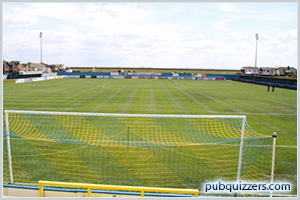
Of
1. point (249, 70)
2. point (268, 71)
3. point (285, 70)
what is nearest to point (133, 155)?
point (249, 70)

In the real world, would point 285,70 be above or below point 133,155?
above

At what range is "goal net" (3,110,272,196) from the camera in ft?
27.9

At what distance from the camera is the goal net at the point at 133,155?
27.9ft

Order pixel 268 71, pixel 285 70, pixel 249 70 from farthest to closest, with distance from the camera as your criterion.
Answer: pixel 268 71 < pixel 249 70 < pixel 285 70

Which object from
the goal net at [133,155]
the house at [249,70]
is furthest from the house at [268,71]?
the goal net at [133,155]

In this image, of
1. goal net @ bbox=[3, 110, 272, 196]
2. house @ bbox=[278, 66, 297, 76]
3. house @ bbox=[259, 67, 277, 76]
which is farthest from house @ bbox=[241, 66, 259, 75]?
goal net @ bbox=[3, 110, 272, 196]

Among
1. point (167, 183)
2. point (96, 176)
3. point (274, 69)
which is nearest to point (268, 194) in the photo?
point (167, 183)

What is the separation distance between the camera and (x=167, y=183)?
832cm

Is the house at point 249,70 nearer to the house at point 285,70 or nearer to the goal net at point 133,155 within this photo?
the house at point 285,70

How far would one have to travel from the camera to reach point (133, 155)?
10539 mm

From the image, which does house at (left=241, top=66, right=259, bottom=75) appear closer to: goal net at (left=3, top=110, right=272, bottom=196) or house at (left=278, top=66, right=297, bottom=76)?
house at (left=278, top=66, right=297, bottom=76)

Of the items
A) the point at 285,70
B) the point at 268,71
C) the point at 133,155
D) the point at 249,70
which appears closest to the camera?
the point at 133,155

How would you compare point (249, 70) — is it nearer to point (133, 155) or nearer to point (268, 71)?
point (268, 71)

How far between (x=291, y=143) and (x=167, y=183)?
7.38m
